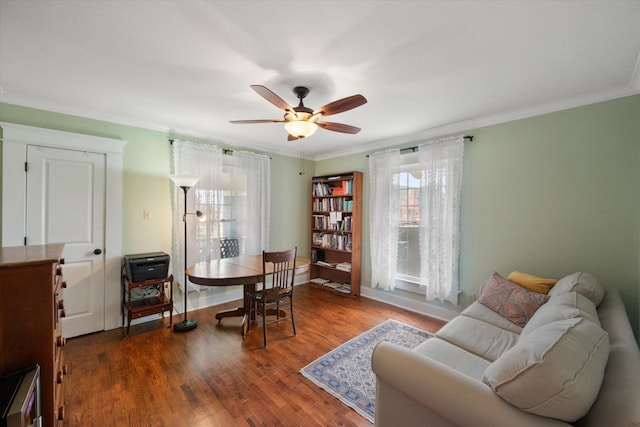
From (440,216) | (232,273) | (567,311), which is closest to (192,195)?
(232,273)

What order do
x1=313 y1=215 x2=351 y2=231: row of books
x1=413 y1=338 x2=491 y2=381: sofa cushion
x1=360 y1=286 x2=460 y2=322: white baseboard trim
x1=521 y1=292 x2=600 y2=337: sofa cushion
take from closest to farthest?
x1=521 y1=292 x2=600 y2=337: sofa cushion
x1=413 y1=338 x2=491 y2=381: sofa cushion
x1=360 y1=286 x2=460 y2=322: white baseboard trim
x1=313 y1=215 x2=351 y2=231: row of books

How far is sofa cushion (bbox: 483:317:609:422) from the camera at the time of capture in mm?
840

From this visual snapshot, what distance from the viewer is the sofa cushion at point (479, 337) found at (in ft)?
5.80

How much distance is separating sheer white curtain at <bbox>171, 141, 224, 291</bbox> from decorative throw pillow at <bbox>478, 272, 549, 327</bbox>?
3.31 m

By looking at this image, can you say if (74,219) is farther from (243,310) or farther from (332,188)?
(332,188)

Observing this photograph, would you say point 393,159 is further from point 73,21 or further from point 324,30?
point 73,21

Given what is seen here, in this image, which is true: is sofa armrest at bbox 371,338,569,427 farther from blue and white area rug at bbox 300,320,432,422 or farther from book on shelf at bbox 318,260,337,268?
book on shelf at bbox 318,260,337,268

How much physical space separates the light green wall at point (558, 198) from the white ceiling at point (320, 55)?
24 cm

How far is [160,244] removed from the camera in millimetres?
3303

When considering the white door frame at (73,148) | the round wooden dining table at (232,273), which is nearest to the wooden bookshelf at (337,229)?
the round wooden dining table at (232,273)

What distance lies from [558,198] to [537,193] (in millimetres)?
170

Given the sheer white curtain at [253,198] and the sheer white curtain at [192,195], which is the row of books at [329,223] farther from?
the sheer white curtain at [192,195]

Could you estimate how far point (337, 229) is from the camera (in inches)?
173

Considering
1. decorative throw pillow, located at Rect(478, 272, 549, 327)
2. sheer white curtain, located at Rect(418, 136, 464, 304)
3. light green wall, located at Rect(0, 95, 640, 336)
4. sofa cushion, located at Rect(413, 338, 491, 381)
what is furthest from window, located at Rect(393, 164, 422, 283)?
sofa cushion, located at Rect(413, 338, 491, 381)
